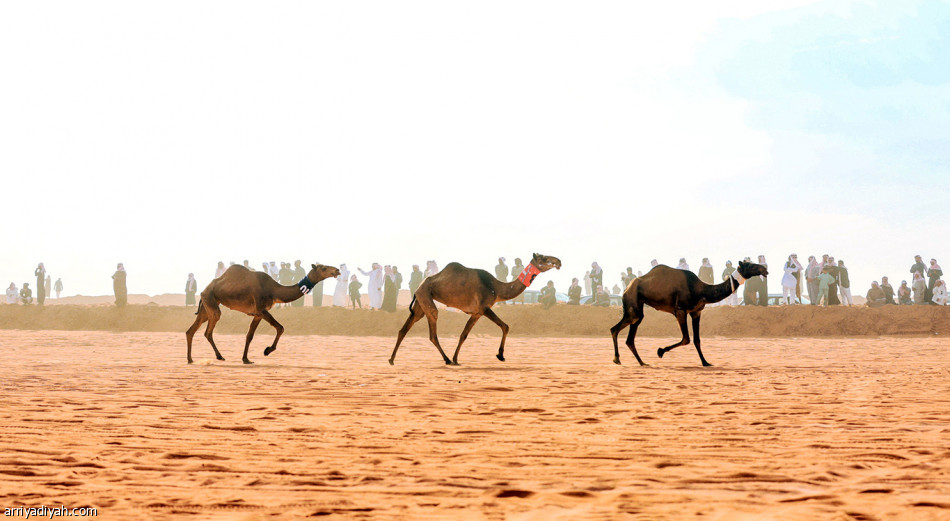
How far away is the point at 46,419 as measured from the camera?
328 inches

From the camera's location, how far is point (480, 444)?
23.0 ft

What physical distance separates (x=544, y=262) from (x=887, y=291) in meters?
22.4

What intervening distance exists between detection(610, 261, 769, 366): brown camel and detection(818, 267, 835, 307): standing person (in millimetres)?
17985

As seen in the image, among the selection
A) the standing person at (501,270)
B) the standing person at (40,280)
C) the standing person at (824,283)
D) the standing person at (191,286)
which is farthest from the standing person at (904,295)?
the standing person at (40,280)

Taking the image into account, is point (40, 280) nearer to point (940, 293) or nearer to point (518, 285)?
point (518, 285)

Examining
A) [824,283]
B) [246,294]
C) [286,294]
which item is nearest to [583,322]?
[824,283]

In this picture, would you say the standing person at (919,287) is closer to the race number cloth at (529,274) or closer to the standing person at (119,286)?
the race number cloth at (529,274)

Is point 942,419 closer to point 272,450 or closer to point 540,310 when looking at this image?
point 272,450

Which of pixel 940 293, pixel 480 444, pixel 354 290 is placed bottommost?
pixel 480 444

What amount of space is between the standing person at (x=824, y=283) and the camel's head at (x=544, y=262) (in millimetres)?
19632

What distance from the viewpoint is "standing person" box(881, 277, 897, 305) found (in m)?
33.4

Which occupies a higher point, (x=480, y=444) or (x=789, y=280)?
(x=789, y=280)

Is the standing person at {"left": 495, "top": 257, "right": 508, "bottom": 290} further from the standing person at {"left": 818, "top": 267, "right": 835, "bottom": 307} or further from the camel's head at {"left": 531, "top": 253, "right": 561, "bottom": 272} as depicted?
the camel's head at {"left": 531, "top": 253, "right": 561, "bottom": 272}

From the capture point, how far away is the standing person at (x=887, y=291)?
33.4 m
